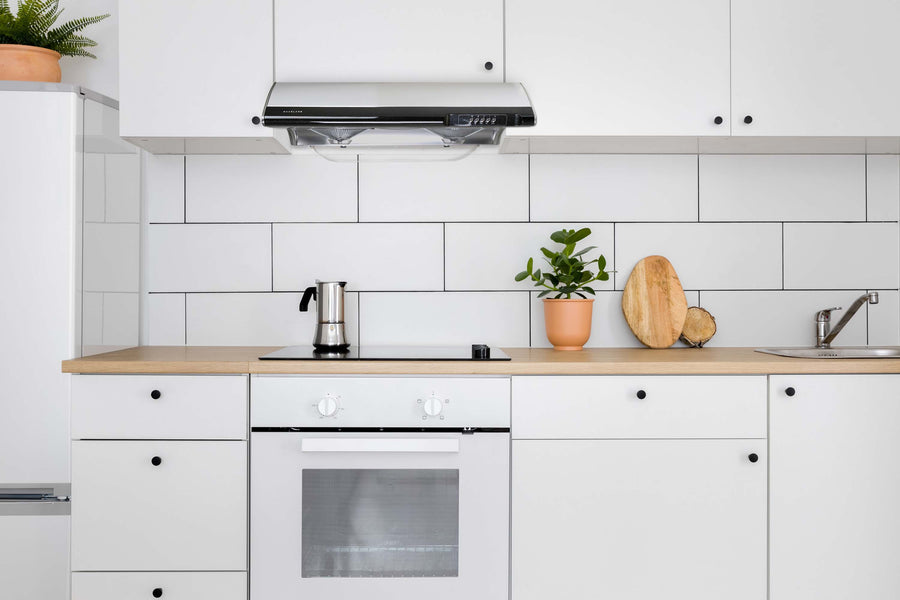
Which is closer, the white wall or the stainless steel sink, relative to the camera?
the stainless steel sink

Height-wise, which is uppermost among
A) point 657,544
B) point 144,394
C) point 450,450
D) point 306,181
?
point 306,181

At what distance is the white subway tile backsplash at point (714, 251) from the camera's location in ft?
8.14

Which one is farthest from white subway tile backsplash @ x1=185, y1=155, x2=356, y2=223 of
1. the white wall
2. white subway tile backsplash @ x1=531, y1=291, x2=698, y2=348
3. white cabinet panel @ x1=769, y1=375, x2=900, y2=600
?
white cabinet panel @ x1=769, y1=375, x2=900, y2=600

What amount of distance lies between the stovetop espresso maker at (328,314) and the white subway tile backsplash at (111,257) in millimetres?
579

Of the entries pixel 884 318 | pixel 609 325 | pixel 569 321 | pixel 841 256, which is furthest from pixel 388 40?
pixel 884 318

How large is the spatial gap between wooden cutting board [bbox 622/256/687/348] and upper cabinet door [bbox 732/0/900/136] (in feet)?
1.70

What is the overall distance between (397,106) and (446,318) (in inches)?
29.8

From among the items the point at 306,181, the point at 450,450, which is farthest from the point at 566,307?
the point at 306,181

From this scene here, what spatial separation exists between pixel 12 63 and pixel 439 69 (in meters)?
1.26

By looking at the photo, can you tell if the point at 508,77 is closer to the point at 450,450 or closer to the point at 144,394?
the point at 450,450

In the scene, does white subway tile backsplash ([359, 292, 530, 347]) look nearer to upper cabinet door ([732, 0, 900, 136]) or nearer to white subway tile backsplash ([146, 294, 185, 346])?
white subway tile backsplash ([146, 294, 185, 346])

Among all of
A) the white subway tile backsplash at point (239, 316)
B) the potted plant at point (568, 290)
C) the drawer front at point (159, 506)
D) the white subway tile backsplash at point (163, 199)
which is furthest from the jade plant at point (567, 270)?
the white subway tile backsplash at point (163, 199)

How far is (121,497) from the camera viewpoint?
1.89 m

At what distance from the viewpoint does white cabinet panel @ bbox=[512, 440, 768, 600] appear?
6.23ft
